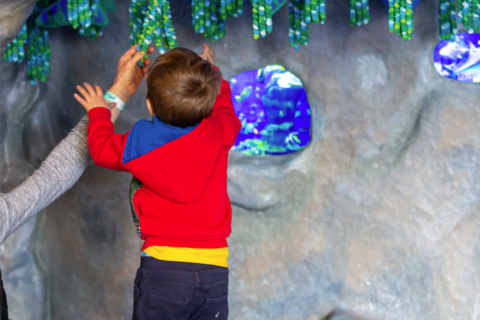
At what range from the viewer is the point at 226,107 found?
3.95 ft

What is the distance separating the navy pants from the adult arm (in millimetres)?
293

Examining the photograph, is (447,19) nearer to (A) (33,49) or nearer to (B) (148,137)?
(B) (148,137)

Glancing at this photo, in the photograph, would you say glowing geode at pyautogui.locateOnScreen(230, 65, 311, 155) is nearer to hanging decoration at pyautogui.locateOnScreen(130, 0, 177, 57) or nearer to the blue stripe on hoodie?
hanging decoration at pyautogui.locateOnScreen(130, 0, 177, 57)

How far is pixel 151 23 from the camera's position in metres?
1.33

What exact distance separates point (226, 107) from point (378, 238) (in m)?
0.91

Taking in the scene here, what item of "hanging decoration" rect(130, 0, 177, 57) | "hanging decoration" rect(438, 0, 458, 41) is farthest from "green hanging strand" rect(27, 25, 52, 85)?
"hanging decoration" rect(438, 0, 458, 41)

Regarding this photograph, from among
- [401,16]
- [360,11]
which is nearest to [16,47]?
[360,11]

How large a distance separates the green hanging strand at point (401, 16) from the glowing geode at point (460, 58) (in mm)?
403

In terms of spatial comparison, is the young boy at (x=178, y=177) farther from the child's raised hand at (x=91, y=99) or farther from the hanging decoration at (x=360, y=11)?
the hanging decoration at (x=360, y=11)

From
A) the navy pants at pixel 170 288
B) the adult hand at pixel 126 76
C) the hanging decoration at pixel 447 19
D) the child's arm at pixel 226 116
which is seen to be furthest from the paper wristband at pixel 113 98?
the hanging decoration at pixel 447 19

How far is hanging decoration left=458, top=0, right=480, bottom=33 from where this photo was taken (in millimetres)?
1412

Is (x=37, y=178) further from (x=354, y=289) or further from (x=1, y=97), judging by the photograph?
(x=354, y=289)

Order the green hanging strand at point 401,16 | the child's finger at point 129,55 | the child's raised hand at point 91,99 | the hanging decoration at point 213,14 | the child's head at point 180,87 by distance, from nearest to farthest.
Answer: the child's head at point 180,87
the child's raised hand at point 91,99
the child's finger at point 129,55
the green hanging strand at point 401,16
the hanging decoration at point 213,14

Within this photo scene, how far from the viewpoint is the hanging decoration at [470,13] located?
141 cm
